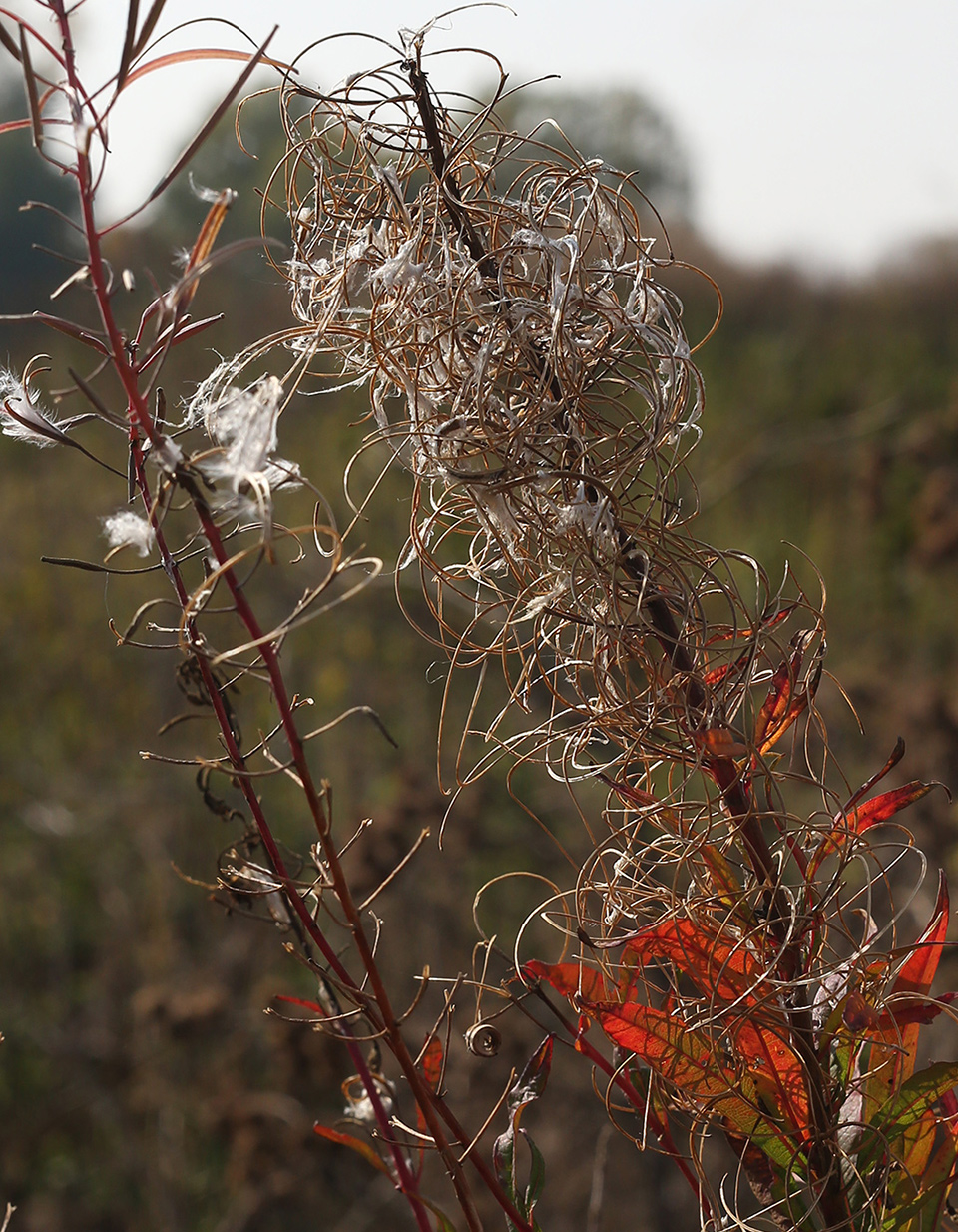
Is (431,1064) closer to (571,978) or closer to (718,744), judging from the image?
(571,978)

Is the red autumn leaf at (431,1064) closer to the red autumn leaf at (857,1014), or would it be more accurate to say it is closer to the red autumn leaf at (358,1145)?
the red autumn leaf at (358,1145)

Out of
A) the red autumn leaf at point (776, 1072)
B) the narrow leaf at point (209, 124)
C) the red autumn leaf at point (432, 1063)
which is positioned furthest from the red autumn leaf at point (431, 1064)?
the narrow leaf at point (209, 124)

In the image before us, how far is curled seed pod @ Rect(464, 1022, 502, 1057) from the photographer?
1.33 feet

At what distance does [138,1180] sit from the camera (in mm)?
2012

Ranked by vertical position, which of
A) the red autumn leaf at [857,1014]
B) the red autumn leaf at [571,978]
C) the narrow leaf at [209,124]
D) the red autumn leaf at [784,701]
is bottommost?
the red autumn leaf at [857,1014]

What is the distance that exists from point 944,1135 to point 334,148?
1.61 feet

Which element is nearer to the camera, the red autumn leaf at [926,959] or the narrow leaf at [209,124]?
the narrow leaf at [209,124]

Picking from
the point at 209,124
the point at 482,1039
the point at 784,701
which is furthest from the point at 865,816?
the point at 209,124

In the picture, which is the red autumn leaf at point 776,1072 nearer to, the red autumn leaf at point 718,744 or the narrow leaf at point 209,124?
the red autumn leaf at point 718,744

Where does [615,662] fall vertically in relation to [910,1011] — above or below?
above

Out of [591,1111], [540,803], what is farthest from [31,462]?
[591,1111]

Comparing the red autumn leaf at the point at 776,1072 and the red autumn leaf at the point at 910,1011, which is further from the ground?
the red autumn leaf at the point at 910,1011

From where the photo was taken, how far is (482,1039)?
422mm

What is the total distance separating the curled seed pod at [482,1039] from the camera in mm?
406
